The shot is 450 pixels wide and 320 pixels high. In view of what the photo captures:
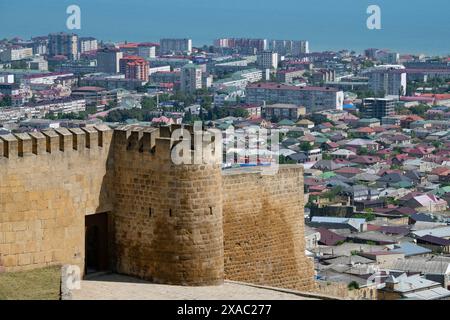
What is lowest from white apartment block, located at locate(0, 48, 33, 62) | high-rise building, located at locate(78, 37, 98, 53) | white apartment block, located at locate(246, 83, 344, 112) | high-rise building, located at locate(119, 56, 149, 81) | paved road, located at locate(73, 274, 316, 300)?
white apartment block, located at locate(246, 83, 344, 112)

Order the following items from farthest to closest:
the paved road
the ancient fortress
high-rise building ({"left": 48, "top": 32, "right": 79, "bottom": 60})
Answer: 1. high-rise building ({"left": 48, "top": 32, "right": 79, "bottom": 60})
2. the ancient fortress
3. the paved road

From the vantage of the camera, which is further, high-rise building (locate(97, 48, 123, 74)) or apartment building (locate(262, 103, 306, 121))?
high-rise building (locate(97, 48, 123, 74))

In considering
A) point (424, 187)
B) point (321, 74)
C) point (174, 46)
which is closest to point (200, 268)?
point (424, 187)

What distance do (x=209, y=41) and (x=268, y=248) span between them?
16169 cm

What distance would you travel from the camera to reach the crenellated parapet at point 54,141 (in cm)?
827

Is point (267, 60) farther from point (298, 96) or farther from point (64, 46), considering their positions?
point (298, 96)

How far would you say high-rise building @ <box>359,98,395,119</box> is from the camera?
79688 mm

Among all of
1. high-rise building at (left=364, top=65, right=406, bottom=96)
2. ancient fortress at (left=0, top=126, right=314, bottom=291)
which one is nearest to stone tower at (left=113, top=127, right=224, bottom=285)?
ancient fortress at (left=0, top=126, right=314, bottom=291)

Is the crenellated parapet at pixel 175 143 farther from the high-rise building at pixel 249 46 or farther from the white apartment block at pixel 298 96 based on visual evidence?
the high-rise building at pixel 249 46

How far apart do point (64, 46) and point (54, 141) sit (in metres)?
122

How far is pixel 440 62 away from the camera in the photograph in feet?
368

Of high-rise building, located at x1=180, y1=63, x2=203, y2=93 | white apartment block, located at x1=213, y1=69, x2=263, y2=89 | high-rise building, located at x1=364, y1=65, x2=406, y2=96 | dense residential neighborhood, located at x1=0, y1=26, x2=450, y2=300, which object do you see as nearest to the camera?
dense residential neighborhood, located at x1=0, y1=26, x2=450, y2=300

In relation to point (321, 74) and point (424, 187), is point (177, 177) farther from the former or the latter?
point (321, 74)

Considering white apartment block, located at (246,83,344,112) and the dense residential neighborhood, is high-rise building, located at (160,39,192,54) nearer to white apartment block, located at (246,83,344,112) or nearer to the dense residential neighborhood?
the dense residential neighborhood
